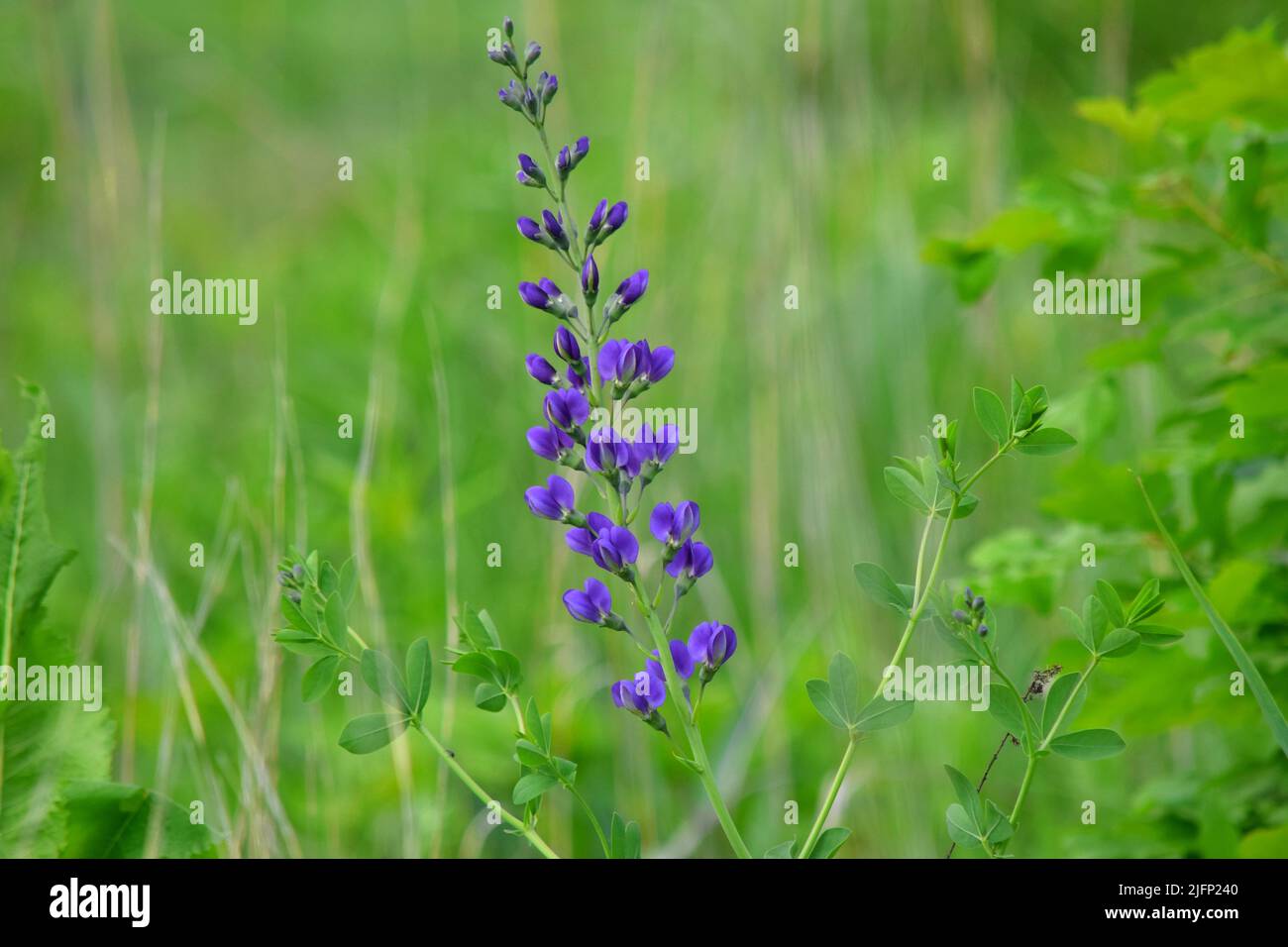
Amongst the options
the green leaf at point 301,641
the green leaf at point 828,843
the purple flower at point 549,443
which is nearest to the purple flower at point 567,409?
the purple flower at point 549,443

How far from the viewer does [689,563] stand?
3.10 feet

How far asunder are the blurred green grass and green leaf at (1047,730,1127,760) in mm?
435

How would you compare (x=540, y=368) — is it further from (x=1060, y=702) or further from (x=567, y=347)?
(x=1060, y=702)

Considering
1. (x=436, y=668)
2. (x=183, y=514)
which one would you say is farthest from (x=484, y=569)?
(x=183, y=514)

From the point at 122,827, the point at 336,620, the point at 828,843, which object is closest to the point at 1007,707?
the point at 828,843

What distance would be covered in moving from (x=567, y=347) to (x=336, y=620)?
247mm

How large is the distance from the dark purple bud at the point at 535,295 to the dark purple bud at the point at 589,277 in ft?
0.10

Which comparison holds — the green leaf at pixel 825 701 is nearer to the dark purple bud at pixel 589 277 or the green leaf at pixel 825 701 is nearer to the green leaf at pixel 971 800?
the green leaf at pixel 971 800

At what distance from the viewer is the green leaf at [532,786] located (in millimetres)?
895

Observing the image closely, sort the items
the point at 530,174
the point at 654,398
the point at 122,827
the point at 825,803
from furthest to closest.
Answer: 1. the point at 654,398
2. the point at 122,827
3. the point at 530,174
4. the point at 825,803

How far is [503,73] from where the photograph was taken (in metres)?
3.86

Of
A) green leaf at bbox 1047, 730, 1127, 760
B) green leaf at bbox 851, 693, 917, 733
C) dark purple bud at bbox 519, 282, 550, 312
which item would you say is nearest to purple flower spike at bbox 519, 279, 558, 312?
dark purple bud at bbox 519, 282, 550, 312
